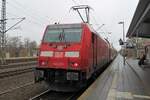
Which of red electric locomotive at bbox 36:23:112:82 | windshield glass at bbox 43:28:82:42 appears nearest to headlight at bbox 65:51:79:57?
red electric locomotive at bbox 36:23:112:82

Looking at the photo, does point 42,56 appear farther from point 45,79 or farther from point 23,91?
point 23,91

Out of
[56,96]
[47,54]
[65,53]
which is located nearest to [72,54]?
[65,53]

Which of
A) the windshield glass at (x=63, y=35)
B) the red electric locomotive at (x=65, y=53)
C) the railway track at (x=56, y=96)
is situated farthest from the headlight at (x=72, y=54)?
the railway track at (x=56, y=96)

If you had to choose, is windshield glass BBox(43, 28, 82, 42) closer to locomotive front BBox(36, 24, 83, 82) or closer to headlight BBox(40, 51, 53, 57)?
locomotive front BBox(36, 24, 83, 82)

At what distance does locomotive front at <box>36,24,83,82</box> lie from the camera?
10.4 metres

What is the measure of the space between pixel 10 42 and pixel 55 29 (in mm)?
75487

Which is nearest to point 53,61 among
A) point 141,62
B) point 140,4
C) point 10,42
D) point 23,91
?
point 23,91

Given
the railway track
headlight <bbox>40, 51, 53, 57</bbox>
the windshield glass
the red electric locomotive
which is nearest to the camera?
the railway track

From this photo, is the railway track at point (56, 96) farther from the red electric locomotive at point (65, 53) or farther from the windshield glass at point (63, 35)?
the windshield glass at point (63, 35)

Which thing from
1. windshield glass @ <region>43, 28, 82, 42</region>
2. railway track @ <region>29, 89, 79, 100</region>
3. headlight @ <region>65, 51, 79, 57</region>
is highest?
windshield glass @ <region>43, 28, 82, 42</region>

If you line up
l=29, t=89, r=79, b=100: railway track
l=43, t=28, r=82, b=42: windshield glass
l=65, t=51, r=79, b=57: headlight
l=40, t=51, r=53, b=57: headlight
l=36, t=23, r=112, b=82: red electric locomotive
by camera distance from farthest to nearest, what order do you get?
l=43, t=28, r=82, b=42: windshield glass, l=40, t=51, r=53, b=57: headlight, l=65, t=51, r=79, b=57: headlight, l=36, t=23, r=112, b=82: red electric locomotive, l=29, t=89, r=79, b=100: railway track

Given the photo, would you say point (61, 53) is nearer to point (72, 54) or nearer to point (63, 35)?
point (72, 54)

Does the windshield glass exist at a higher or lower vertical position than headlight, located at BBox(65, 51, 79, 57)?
higher

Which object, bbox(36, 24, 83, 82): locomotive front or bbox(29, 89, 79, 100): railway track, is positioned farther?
bbox(36, 24, 83, 82): locomotive front
